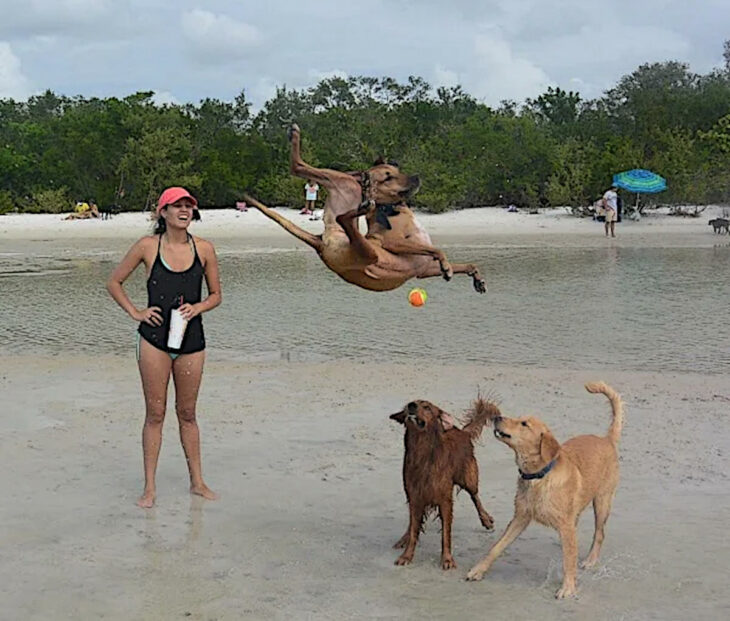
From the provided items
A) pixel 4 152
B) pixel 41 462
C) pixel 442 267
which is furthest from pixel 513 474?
pixel 4 152

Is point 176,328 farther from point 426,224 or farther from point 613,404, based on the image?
point 426,224

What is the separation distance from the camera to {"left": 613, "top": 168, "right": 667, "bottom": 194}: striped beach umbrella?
32.6 meters

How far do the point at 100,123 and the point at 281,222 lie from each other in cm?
3731

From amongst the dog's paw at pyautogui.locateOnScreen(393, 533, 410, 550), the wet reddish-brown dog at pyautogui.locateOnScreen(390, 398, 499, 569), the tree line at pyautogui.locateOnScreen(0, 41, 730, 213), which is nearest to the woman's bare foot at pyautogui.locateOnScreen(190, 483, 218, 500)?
the dog's paw at pyautogui.locateOnScreen(393, 533, 410, 550)

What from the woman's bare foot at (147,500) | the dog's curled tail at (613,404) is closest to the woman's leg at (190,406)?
the woman's bare foot at (147,500)

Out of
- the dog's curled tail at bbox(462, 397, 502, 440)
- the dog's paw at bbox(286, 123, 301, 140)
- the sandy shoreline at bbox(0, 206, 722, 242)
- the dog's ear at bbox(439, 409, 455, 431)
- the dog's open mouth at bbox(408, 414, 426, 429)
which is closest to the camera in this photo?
the dog's paw at bbox(286, 123, 301, 140)

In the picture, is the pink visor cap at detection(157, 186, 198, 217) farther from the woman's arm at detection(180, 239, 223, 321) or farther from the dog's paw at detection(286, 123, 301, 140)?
the dog's paw at detection(286, 123, 301, 140)

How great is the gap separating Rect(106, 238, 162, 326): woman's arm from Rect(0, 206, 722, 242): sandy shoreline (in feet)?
83.7

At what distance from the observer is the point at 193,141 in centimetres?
3947

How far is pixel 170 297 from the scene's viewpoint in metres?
6.62

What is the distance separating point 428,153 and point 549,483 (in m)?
29.2

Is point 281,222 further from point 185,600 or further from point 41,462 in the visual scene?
point 41,462

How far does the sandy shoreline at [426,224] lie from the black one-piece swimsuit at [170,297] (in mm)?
25579

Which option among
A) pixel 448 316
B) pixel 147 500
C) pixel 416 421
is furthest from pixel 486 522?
pixel 448 316
